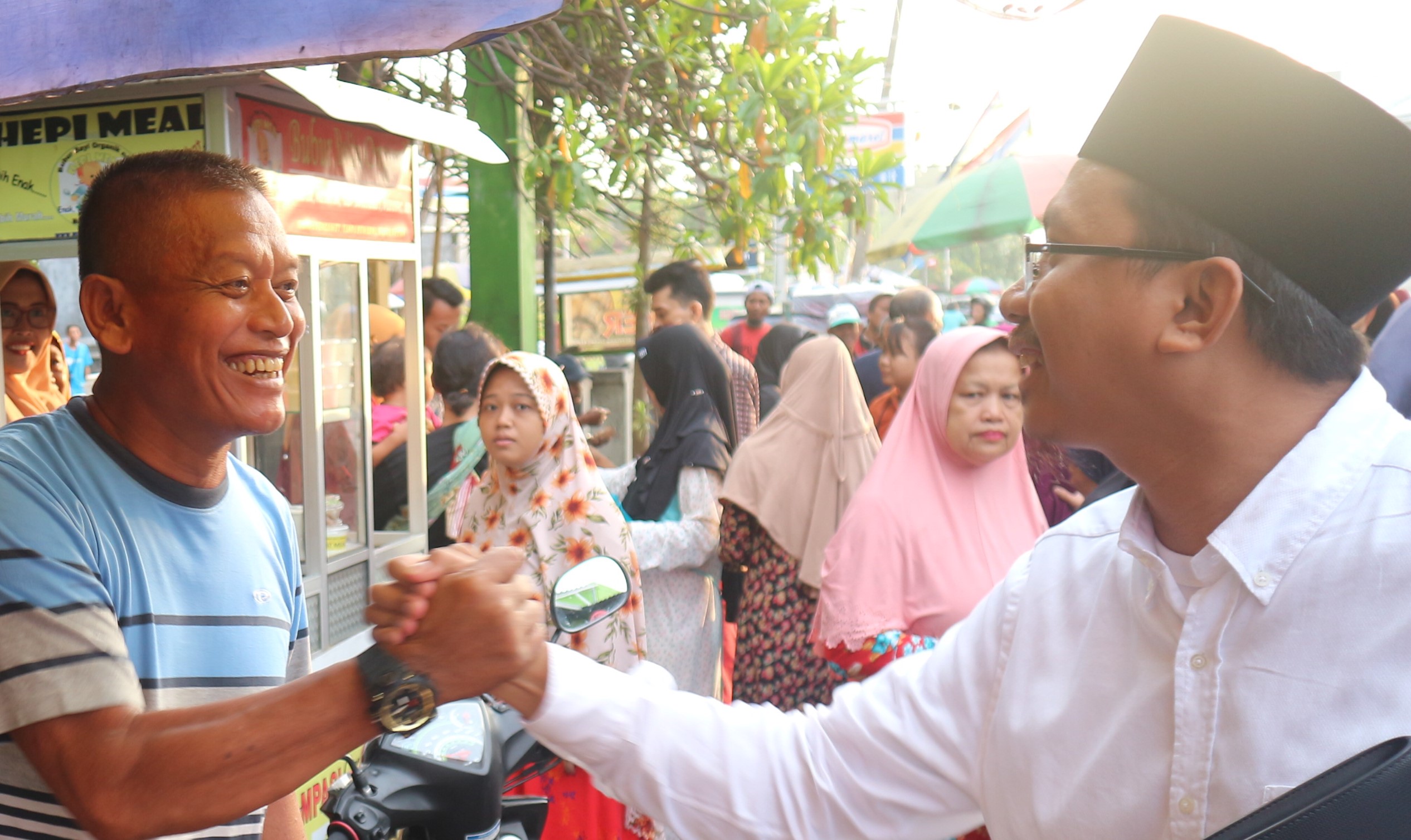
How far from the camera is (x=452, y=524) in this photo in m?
4.60

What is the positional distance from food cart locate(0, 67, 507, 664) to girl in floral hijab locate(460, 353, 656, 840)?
0.89 metres

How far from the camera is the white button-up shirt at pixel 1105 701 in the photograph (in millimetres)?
1313

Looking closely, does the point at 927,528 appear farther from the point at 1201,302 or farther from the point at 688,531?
the point at 1201,302

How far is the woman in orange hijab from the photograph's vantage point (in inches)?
176

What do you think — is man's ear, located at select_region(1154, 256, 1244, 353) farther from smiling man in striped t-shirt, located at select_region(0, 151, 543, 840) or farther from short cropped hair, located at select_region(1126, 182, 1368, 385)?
smiling man in striped t-shirt, located at select_region(0, 151, 543, 840)

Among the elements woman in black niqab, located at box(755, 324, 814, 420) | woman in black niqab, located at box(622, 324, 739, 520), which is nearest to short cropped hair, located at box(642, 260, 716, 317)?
woman in black niqab, located at box(622, 324, 739, 520)

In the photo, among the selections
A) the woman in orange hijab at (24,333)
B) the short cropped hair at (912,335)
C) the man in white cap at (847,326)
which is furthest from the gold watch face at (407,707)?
the man in white cap at (847,326)

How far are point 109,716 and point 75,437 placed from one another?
462 millimetres

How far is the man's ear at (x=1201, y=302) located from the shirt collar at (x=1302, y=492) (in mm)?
173

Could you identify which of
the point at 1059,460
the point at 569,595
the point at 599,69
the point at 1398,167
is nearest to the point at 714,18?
the point at 599,69

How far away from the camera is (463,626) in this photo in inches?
64.5

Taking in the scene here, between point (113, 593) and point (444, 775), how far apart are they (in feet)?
1.97

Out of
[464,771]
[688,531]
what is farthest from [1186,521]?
[688,531]

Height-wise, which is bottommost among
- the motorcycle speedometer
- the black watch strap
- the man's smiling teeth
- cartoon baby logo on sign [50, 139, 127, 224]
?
the motorcycle speedometer
